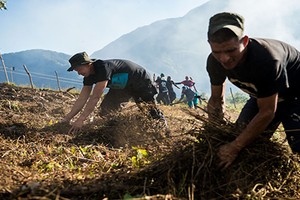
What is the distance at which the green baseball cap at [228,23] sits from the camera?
225cm

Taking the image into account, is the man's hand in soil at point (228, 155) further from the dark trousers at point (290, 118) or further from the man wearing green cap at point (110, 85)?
the man wearing green cap at point (110, 85)

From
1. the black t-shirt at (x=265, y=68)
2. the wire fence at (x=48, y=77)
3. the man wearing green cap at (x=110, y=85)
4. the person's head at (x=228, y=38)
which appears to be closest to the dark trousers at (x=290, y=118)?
the black t-shirt at (x=265, y=68)

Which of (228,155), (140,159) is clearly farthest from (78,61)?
(228,155)

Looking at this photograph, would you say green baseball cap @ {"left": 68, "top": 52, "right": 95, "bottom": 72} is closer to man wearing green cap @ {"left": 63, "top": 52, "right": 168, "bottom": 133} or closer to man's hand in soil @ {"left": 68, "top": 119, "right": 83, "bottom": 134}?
man wearing green cap @ {"left": 63, "top": 52, "right": 168, "bottom": 133}

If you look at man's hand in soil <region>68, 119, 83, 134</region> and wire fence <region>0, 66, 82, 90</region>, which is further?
wire fence <region>0, 66, 82, 90</region>

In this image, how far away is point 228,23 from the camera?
230 centimetres

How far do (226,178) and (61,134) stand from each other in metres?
2.92

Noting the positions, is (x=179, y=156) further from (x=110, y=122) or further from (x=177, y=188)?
(x=110, y=122)

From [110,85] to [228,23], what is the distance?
10.6 ft

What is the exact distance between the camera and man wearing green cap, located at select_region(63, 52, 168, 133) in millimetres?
4785

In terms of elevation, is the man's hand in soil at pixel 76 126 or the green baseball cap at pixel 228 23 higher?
the green baseball cap at pixel 228 23

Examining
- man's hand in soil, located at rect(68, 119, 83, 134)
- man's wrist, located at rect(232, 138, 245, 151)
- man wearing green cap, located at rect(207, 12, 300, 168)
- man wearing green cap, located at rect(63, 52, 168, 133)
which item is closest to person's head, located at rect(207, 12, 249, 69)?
man wearing green cap, located at rect(207, 12, 300, 168)

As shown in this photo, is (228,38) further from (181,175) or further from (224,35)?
(181,175)

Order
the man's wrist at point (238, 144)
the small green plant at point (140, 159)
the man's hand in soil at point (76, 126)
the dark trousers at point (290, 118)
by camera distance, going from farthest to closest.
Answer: the man's hand in soil at point (76, 126) → the small green plant at point (140, 159) → the dark trousers at point (290, 118) → the man's wrist at point (238, 144)
